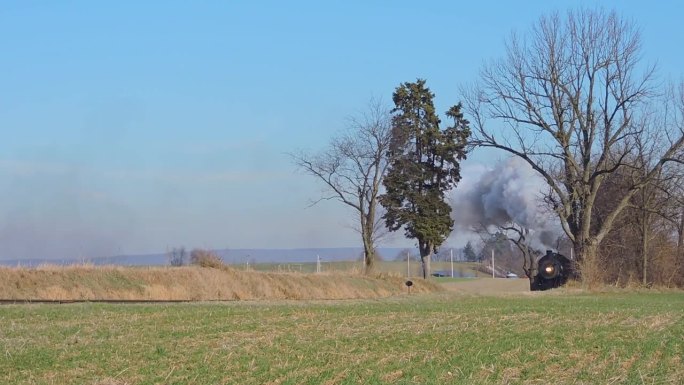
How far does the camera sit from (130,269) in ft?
109

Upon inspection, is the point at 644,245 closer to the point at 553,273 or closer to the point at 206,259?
the point at 553,273

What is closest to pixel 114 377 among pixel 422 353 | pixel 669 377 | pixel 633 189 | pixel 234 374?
pixel 234 374

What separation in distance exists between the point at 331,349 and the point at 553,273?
3310 centimetres

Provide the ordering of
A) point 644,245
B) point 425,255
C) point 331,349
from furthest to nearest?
point 425,255 < point 644,245 < point 331,349

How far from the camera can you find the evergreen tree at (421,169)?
51.4 m

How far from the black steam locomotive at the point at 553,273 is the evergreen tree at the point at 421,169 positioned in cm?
824

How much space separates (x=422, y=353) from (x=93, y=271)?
70.4ft

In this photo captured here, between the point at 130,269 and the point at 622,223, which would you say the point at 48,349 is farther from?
the point at 622,223

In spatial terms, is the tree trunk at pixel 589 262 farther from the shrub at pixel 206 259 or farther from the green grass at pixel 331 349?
the green grass at pixel 331 349

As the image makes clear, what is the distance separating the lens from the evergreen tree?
5141cm

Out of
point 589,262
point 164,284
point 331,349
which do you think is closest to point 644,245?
point 589,262

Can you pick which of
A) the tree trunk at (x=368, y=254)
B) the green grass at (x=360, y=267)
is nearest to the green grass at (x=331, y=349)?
the green grass at (x=360, y=267)

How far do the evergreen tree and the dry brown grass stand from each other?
12159mm

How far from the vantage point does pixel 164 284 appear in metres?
32.3
